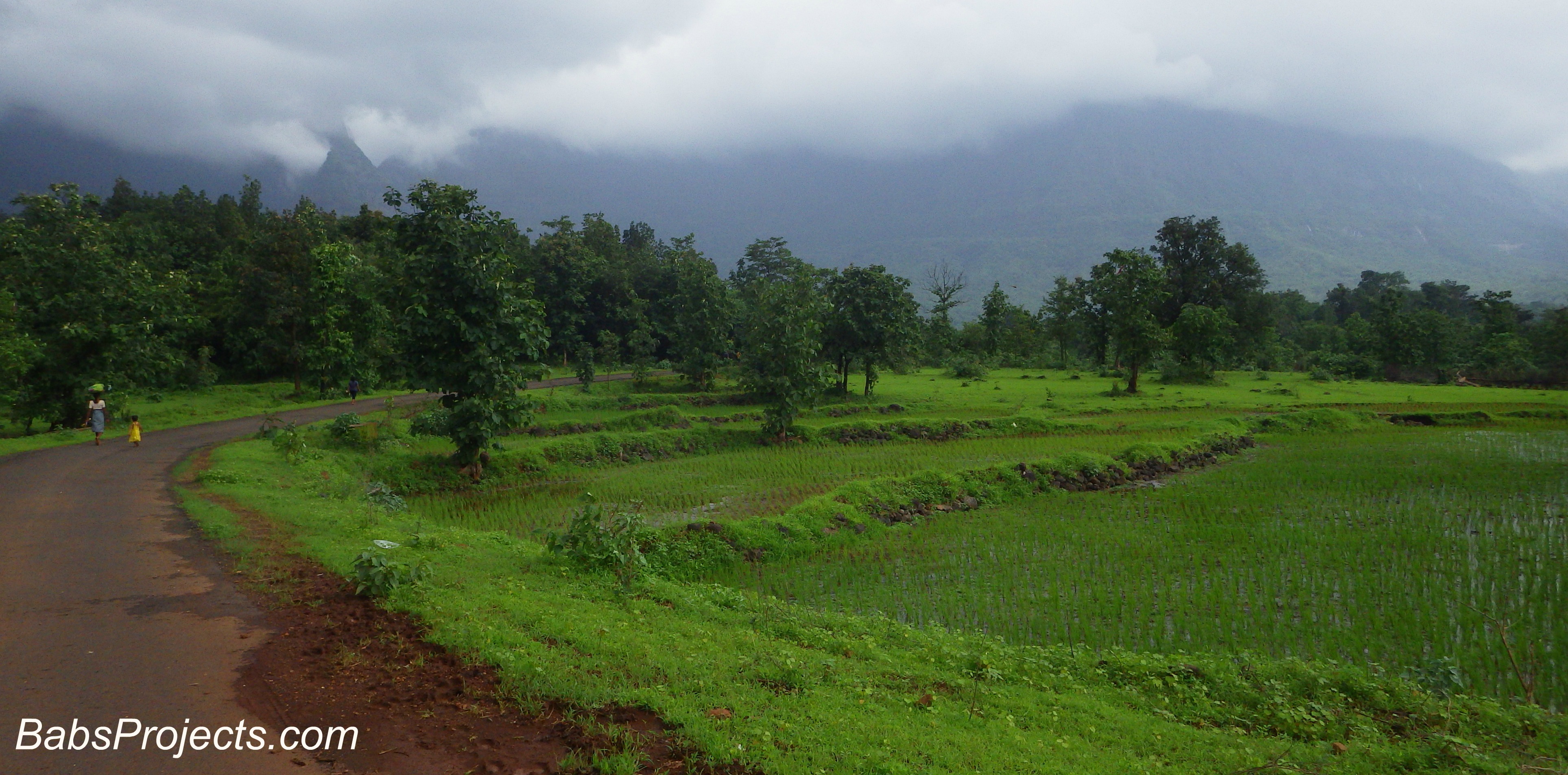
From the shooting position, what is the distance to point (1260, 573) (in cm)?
1261

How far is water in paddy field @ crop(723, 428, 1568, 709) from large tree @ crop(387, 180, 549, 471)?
9.59 meters

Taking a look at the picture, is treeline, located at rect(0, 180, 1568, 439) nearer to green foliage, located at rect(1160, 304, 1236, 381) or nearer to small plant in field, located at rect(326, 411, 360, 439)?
green foliage, located at rect(1160, 304, 1236, 381)

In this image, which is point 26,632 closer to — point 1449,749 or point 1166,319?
point 1449,749

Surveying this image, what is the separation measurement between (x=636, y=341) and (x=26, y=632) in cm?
3862

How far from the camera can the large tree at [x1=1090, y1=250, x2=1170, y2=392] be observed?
137 feet

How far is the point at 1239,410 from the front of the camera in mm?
35625

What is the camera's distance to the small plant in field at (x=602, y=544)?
402 inches

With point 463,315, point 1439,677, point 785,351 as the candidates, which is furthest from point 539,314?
point 1439,677

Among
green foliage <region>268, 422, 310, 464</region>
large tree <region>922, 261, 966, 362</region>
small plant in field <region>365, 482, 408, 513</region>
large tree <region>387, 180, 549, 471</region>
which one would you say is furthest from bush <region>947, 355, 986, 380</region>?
small plant in field <region>365, 482, 408, 513</region>

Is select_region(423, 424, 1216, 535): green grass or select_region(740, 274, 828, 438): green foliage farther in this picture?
select_region(740, 274, 828, 438): green foliage

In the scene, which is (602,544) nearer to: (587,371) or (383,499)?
(383,499)

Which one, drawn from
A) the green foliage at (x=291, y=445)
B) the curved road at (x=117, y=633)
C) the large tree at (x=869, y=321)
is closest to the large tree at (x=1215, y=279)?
the large tree at (x=869, y=321)

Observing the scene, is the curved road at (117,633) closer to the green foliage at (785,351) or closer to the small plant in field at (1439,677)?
the small plant in field at (1439,677)

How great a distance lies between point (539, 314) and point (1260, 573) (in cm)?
1755
